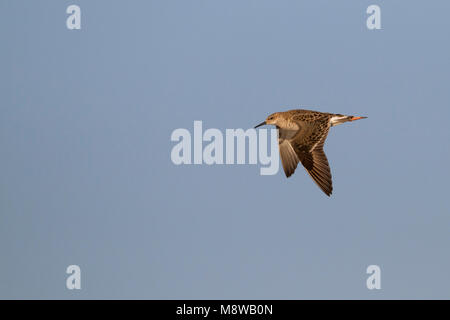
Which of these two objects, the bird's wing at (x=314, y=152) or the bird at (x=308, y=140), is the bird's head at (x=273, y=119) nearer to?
the bird at (x=308, y=140)

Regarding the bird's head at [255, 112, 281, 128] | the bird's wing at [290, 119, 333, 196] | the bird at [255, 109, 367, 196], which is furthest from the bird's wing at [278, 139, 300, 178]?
the bird's head at [255, 112, 281, 128]

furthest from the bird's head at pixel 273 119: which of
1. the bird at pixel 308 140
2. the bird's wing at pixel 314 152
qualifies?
the bird's wing at pixel 314 152

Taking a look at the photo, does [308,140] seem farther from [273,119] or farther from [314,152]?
[273,119]

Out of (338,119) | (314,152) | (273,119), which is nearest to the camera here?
(314,152)

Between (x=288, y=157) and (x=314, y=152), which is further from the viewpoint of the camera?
(x=288, y=157)

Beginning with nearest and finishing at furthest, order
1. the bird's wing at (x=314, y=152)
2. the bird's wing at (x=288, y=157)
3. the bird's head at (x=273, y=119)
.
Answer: the bird's wing at (x=314, y=152) → the bird's wing at (x=288, y=157) → the bird's head at (x=273, y=119)

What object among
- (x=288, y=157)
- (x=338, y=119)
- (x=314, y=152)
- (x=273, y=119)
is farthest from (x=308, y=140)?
(x=273, y=119)
